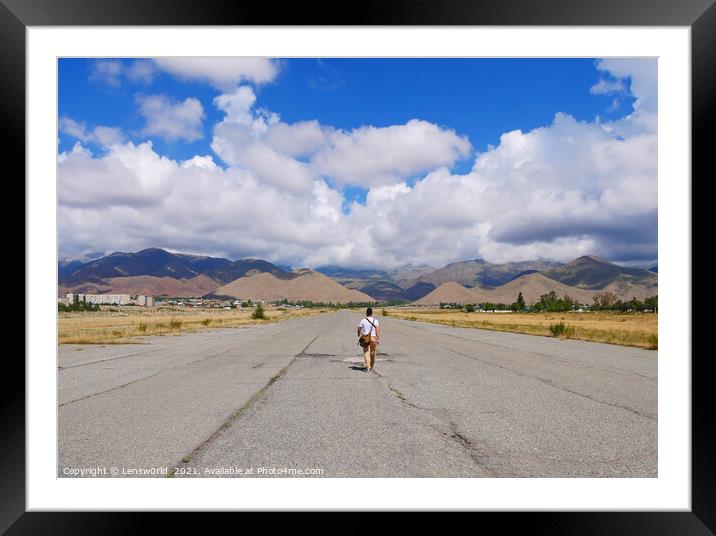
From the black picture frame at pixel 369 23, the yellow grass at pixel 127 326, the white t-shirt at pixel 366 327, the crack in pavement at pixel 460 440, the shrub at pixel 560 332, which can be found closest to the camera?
the black picture frame at pixel 369 23

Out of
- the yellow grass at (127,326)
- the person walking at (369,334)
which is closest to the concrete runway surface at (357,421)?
the person walking at (369,334)

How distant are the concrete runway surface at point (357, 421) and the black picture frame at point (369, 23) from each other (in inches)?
31.8

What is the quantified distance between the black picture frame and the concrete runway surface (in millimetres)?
808

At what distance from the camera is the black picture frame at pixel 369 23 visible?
4.36 metres

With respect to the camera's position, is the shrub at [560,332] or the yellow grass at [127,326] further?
the shrub at [560,332]

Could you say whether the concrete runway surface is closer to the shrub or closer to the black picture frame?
the black picture frame

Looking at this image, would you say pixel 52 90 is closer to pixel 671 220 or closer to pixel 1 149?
pixel 1 149

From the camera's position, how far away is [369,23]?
4621 millimetres

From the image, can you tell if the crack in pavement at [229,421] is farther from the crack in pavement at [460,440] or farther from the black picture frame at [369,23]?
the crack in pavement at [460,440]

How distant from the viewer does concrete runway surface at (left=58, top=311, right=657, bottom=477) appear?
17.6 ft

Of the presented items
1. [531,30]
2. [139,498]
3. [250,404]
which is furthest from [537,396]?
[139,498]

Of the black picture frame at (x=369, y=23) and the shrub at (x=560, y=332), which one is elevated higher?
the black picture frame at (x=369, y=23)

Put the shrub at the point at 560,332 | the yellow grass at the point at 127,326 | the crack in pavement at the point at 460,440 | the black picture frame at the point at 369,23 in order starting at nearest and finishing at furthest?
the black picture frame at the point at 369,23
the crack in pavement at the point at 460,440
the yellow grass at the point at 127,326
the shrub at the point at 560,332

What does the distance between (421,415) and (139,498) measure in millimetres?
4588
